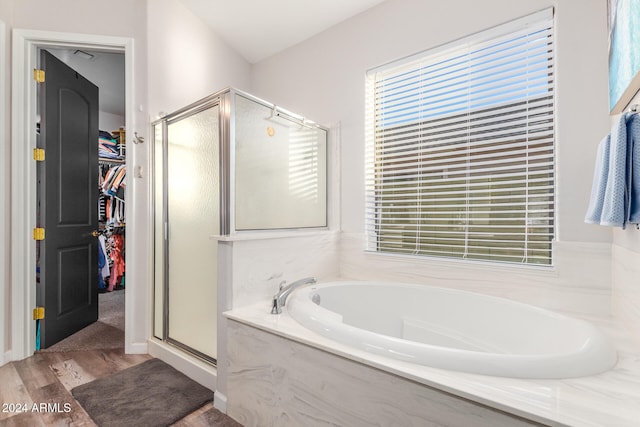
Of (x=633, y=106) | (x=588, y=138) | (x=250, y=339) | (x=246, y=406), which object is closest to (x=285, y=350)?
(x=250, y=339)

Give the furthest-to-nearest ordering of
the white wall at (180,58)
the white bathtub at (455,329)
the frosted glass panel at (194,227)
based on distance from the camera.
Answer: the white wall at (180,58)
the frosted glass panel at (194,227)
the white bathtub at (455,329)

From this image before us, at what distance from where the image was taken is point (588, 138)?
60.5 inches

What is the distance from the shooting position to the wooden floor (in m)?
1.47

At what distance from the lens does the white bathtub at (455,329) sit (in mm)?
943

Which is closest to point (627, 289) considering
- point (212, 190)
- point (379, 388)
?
point (379, 388)

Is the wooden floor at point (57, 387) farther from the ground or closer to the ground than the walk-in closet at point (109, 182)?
closer to the ground

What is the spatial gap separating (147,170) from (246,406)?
1710 mm

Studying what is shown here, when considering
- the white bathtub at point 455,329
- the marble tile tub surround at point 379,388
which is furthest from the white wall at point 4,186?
the white bathtub at point 455,329

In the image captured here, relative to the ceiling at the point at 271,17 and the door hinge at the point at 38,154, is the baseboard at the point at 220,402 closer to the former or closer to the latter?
the door hinge at the point at 38,154

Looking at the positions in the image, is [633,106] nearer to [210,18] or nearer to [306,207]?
[306,207]

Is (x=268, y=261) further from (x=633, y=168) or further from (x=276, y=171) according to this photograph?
(x=633, y=168)

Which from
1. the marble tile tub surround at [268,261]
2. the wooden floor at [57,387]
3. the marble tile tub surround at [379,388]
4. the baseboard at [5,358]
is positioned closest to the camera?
the marble tile tub surround at [379,388]

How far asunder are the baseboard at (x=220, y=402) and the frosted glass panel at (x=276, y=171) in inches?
34.4

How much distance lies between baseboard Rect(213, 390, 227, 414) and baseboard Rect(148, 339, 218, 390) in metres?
0.10
